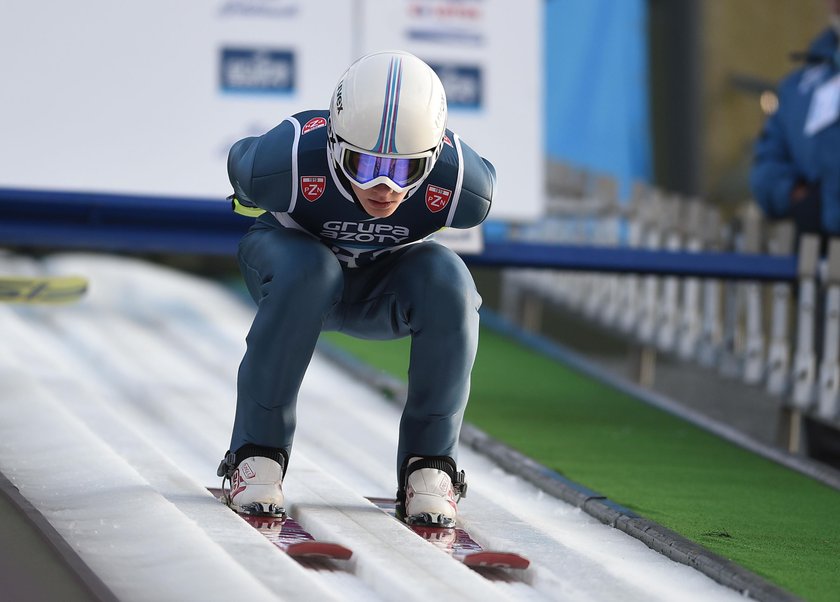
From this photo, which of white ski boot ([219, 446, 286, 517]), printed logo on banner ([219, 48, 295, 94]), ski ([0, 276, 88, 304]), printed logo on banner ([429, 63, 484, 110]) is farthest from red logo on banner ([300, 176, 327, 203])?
printed logo on banner ([429, 63, 484, 110])

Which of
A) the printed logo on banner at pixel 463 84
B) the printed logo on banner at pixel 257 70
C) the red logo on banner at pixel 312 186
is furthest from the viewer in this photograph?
the printed logo on banner at pixel 463 84

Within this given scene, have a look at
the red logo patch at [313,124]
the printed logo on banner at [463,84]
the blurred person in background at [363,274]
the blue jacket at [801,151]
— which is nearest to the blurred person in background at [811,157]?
the blue jacket at [801,151]

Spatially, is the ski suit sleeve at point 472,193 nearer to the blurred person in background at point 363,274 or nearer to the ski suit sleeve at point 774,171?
the blurred person in background at point 363,274

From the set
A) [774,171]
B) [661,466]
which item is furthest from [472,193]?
[774,171]

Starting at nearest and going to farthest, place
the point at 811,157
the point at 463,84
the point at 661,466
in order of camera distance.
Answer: the point at 661,466
the point at 811,157
the point at 463,84

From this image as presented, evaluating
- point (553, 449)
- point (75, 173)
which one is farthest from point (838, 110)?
point (75, 173)

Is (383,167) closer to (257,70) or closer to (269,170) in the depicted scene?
(269,170)

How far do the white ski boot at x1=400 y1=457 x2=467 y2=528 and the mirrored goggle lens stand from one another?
66 cm

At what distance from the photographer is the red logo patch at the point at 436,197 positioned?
9.11ft

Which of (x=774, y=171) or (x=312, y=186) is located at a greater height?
(x=312, y=186)

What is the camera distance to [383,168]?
260 cm

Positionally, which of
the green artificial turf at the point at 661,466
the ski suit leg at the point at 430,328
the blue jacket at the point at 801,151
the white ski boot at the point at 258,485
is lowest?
the green artificial turf at the point at 661,466

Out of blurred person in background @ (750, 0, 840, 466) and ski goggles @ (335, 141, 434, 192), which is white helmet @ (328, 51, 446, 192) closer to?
ski goggles @ (335, 141, 434, 192)

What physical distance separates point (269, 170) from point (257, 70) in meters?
3.51
